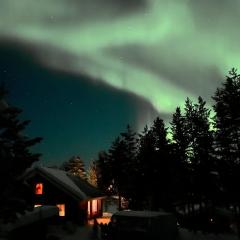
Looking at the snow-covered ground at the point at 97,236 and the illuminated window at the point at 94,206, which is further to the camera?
the illuminated window at the point at 94,206

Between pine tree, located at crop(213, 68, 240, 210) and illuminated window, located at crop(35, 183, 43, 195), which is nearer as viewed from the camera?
pine tree, located at crop(213, 68, 240, 210)

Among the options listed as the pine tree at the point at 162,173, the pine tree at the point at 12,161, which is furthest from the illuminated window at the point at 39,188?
the pine tree at the point at 12,161

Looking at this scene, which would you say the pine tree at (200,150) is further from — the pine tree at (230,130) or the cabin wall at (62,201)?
the cabin wall at (62,201)

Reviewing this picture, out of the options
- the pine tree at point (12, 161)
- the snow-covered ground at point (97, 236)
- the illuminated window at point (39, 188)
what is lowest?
the snow-covered ground at point (97, 236)

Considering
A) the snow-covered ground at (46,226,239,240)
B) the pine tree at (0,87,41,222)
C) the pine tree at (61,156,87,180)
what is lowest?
the snow-covered ground at (46,226,239,240)

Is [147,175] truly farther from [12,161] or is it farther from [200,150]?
[12,161]

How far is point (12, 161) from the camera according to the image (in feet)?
57.3

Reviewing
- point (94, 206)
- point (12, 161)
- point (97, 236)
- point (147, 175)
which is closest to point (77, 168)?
point (94, 206)

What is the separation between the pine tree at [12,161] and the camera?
17328mm

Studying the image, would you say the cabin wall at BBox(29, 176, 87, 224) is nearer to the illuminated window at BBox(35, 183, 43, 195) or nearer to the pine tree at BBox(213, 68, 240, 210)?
the illuminated window at BBox(35, 183, 43, 195)

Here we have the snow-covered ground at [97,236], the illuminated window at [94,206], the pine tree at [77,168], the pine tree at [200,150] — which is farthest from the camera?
the pine tree at [77,168]

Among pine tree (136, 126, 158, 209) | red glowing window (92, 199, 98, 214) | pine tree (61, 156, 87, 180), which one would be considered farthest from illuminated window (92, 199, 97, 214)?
pine tree (61, 156, 87, 180)

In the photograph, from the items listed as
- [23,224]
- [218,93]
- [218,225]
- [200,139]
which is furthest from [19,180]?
[200,139]

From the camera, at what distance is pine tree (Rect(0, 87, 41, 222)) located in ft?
56.9
